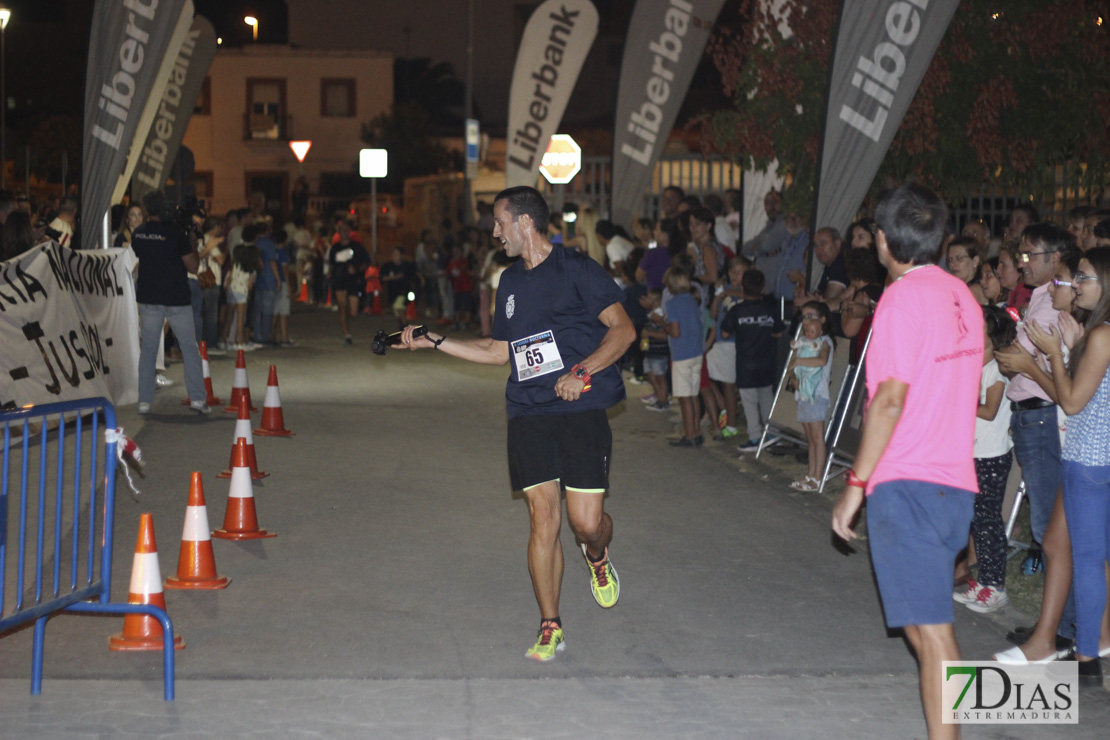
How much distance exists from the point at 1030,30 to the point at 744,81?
309 cm

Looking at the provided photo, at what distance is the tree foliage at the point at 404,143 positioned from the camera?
Answer: 51969 mm

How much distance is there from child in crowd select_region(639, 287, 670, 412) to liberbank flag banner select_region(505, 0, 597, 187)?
5.94 metres

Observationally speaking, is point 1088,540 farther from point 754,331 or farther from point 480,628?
point 754,331

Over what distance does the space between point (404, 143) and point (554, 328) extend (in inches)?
1931

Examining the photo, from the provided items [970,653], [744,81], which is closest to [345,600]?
[970,653]

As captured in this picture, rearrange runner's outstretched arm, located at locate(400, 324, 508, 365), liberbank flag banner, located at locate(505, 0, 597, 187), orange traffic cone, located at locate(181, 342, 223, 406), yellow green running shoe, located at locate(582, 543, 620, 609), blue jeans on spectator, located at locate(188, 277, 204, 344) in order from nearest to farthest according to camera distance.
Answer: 1. runner's outstretched arm, located at locate(400, 324, 508, 365)
2. yellow green running shoe, located at locate(582, 543, 620, 609)
3. orange traffic cone, located at locate(181, 342, 223, 406)
4. blue jeans on spectator, located at locate(188, 277, 204, 344)
5. liberbank flag banner, located at locate(505, 0, 597, 187)

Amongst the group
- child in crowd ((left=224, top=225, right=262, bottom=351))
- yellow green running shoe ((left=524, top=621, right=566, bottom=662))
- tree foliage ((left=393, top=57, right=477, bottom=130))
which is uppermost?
tree foliage ((left=393, top=57, right=477, bottom=130))

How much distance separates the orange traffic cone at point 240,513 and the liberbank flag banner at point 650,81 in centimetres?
1094

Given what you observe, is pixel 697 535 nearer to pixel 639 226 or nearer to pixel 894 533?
pixel 894 533

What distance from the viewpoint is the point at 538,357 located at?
227 inches

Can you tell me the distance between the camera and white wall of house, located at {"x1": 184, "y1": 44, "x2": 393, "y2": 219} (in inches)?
1973

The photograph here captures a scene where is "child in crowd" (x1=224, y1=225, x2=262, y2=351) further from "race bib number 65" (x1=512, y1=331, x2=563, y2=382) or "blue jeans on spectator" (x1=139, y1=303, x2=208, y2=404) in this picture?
"race bib number 65" (x1=512, y1=331, x2=563, y2=382)

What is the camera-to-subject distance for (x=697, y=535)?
8.26 m

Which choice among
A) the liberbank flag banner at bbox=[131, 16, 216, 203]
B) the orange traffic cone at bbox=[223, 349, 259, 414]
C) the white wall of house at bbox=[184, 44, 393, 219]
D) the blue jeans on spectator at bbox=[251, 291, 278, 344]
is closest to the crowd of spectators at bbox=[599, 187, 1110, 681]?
the orange traffic cone at bbox=[223, 349, 259, 414]
